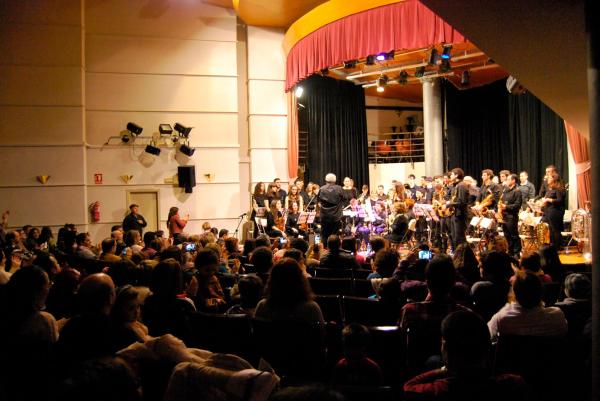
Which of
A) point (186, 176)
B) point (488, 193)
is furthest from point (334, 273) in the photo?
point (186, 176)

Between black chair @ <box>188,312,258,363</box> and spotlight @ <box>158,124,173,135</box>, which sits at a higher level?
spotlight @ <box>158,124,173,135</box>

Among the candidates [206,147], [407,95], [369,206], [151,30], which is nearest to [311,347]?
[369,206]

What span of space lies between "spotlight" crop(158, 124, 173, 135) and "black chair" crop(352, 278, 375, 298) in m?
10.2

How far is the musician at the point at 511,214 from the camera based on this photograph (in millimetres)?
10258

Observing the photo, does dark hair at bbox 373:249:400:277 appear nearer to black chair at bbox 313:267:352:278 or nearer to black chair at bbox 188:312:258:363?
black chair at bbox 313:267:352:278

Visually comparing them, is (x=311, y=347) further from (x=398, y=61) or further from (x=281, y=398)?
(x=398, y=61)

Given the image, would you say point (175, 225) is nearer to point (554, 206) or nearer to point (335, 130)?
point (335, 130)

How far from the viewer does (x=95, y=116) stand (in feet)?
45.5

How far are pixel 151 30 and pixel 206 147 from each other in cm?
335

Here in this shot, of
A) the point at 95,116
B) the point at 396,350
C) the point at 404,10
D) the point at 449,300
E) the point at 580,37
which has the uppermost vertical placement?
the point at 404,10

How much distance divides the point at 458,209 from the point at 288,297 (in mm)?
7990

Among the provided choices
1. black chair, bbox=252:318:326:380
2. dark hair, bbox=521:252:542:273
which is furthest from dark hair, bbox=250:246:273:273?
dark hair, bbox=521:252:542:273

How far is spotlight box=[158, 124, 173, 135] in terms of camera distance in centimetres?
1409

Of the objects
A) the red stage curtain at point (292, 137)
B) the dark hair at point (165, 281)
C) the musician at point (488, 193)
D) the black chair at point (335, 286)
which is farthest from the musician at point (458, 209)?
the dark hair at point (165, 281)
